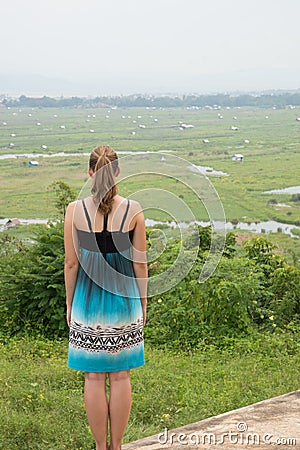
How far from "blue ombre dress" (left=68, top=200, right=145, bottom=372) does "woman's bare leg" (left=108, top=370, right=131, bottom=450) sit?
0.04m

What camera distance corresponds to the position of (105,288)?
2.51 m

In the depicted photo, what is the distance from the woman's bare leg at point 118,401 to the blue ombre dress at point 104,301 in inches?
1.7

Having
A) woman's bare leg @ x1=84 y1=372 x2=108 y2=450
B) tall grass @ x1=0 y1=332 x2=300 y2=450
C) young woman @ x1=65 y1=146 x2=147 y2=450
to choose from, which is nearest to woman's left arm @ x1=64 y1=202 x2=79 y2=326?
young woman @ x1=65 y1=146 x2=147 y2=450

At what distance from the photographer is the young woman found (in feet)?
8.19

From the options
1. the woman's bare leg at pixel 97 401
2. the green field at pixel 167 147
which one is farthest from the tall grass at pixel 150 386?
the green field at pixel 167 147

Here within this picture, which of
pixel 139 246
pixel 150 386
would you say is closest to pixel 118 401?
pixel 139 246

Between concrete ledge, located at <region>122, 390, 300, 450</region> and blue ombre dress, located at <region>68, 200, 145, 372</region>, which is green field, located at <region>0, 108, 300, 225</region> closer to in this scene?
blue ombre dress, located at <region>68, 200, 145, 372</region>

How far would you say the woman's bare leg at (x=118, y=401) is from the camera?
255cm

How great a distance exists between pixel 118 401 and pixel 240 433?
66cm

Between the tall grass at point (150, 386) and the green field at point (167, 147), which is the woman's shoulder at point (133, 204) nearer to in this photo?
the green field at point (167, 147)

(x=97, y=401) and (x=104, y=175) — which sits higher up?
(x=104, y=175)

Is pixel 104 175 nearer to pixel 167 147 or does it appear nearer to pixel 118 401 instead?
pixel 118 401

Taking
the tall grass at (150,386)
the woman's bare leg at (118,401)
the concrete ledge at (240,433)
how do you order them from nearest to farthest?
the woman's bare leg at (118,401) → the concrete ledge at (240,433) → the tall grass at (150,386)

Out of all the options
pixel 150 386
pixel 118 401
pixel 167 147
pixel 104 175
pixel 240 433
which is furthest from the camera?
pixel 167 147
